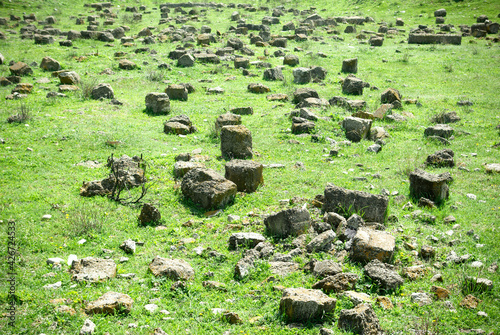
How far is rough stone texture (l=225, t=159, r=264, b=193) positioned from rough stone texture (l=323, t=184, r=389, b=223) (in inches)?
70.4

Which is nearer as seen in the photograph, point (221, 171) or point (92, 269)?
point (92, 269)

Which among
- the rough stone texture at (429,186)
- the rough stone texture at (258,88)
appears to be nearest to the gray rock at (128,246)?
the rough stone texture at (429,186)

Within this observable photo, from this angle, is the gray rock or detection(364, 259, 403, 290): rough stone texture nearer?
detection(364, 259, 403, 290): rough stone texture

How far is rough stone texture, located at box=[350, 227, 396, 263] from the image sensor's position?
6036 millimetres

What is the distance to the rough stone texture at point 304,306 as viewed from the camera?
4941 mm

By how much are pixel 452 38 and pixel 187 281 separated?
944 inches

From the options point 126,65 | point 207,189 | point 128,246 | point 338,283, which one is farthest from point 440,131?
point 126,65

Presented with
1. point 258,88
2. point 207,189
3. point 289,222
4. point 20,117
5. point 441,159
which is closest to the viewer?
point 289,222

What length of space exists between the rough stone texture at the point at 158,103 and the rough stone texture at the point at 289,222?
26.3ft

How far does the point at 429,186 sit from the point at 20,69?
1609 cm

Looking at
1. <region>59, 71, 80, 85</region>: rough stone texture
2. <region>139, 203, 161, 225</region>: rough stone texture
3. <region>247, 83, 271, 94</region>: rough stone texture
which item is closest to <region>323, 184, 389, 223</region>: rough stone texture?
<region>139, 203, 161, 225</region>: rough stone texture

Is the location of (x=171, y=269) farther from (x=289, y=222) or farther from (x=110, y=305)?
(x=289, y=222)

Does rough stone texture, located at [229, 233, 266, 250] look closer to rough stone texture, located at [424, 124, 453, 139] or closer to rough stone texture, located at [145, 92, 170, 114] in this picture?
rough stone texture, located at [424, 124, 453, 139]

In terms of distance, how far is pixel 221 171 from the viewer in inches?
379
